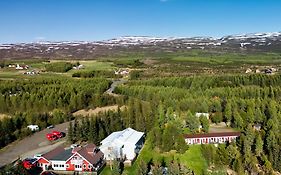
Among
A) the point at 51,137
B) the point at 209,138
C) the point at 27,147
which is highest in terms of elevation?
the point at 209,138

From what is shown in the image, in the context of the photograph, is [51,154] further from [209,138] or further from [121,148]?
[209,138]

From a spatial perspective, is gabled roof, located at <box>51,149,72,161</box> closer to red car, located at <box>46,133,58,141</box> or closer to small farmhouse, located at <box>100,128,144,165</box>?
small farmhouse, located at <box>100,128,144,165</box>

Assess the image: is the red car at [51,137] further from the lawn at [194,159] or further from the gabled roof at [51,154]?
the lawn at [194,159]

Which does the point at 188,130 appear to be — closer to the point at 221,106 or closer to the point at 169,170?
the point at 221,106

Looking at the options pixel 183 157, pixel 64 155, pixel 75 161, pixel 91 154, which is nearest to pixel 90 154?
pixel 91 154

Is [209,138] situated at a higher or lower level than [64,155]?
lower

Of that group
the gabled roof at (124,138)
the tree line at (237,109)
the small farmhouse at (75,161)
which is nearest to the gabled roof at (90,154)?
the small farmhouse at (75,161)
